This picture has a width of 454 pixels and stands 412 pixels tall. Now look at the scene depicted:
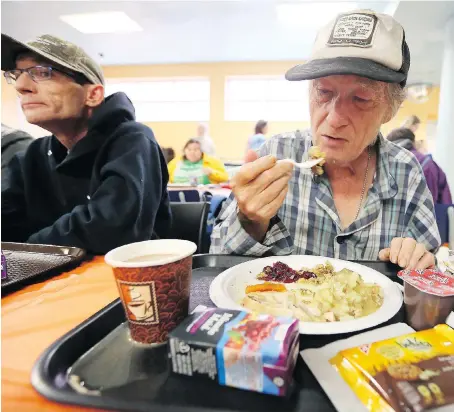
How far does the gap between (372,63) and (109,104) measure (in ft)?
3.87

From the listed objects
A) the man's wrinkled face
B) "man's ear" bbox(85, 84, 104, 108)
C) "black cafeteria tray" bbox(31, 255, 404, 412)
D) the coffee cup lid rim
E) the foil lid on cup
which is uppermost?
"man's ear" bbox(85, 84, 104, 108)

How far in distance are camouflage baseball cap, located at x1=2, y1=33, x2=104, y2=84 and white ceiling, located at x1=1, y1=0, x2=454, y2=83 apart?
4.26 meters

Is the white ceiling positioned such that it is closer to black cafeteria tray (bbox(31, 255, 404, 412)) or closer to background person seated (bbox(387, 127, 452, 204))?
background person seated (bbox(387, 127, 452, 204))

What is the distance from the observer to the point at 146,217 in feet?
5.17

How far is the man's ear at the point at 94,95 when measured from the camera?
1.73 m

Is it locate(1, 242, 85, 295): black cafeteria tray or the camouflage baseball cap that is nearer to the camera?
locate(1, 242, 85, 295): black cafeteria tray

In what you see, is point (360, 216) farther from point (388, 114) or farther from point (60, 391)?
point (60, 391)

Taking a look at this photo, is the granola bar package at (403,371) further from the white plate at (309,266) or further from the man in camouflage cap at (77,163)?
the man in camouflage cap at (77,163)

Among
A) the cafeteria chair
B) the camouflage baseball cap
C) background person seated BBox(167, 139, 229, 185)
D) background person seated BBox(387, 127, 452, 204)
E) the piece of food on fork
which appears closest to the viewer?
the piece of food on fork

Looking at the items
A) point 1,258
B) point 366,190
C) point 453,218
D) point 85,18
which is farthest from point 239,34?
point 1,258

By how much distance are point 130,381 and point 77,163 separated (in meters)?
1.35

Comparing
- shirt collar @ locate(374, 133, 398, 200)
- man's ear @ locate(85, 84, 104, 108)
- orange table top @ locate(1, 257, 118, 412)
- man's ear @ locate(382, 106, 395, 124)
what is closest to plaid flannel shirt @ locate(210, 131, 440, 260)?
shirt collar @ locate(374, 133, 398, 200)

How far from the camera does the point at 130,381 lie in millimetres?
550

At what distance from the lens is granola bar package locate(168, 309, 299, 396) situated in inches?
19.2
